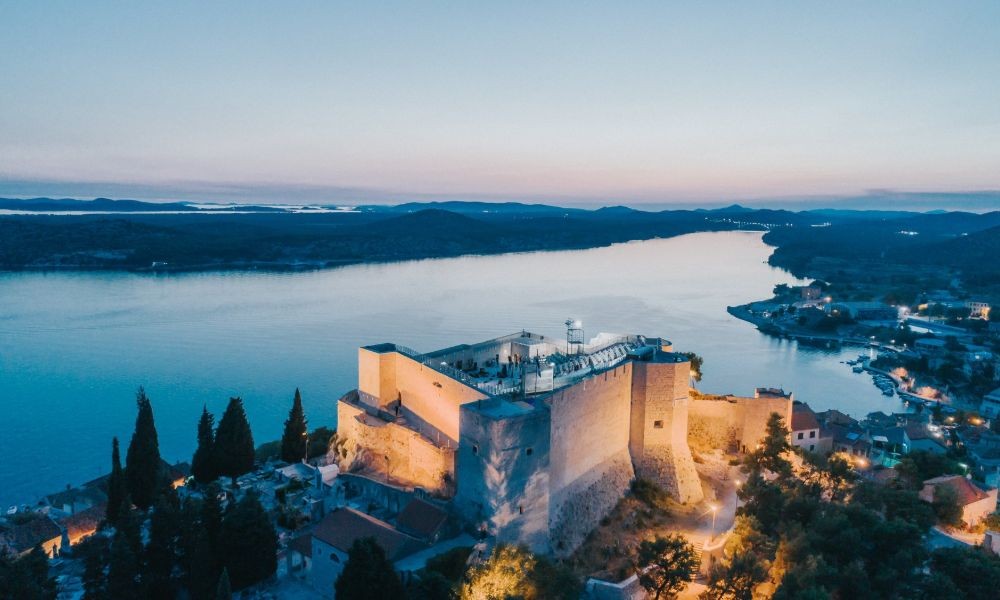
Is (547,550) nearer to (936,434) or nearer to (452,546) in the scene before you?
(452,546)

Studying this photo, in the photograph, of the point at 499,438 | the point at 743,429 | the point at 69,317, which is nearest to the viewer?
the point at 499,438

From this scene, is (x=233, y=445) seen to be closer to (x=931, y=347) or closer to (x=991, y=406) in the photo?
(x=991, y=406)

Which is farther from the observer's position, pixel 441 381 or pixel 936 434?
pixel 936 434

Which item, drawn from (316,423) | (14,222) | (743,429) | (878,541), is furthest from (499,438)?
(14,222)

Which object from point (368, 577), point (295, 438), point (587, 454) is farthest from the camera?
point (295, 438)

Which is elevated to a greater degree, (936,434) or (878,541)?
(878,541)

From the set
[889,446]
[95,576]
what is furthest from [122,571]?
[889,446]
